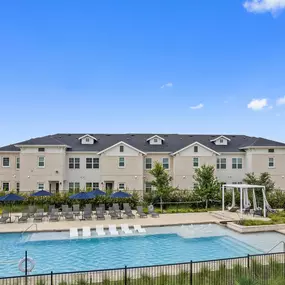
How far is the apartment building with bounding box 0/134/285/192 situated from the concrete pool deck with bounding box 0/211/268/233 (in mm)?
9872

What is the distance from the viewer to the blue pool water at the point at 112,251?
1510 cm

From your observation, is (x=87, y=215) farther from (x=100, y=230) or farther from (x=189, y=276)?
(x=189, y=276)

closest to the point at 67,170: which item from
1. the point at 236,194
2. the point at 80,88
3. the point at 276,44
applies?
the point at 80,88

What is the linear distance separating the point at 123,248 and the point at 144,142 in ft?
77.5

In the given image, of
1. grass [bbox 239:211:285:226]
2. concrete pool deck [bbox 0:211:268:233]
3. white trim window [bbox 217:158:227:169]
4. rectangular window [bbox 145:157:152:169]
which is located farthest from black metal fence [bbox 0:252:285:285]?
white trim window [bbox 217:158:227:169]

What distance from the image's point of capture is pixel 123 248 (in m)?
17.7

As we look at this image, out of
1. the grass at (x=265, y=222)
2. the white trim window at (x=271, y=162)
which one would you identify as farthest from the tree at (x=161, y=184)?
the white trim window at (x=271, y=162)

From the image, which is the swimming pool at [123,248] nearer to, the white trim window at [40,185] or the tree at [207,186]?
the tree at [207,186]

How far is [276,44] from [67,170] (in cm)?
2567

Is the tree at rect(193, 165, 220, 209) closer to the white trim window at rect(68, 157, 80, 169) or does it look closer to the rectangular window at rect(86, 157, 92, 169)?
the rectangular window at rect(86, 157, 92, 169)

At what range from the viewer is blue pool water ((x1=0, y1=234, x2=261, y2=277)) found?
1510 cm

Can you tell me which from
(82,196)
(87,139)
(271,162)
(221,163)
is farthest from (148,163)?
(271,162)

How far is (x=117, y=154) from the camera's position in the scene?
36312 millimetres

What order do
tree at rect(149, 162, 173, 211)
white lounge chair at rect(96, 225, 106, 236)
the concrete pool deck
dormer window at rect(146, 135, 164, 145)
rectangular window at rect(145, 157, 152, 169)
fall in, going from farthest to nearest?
dormer window at rect(146, 135, 164, 145)
rectangular window at rect(145, 157, 152, 169)
tree at rect(149, 162, 173, 211)
the concrete pool deck
white lounge chair at rect(96, 225, 106, 236)
